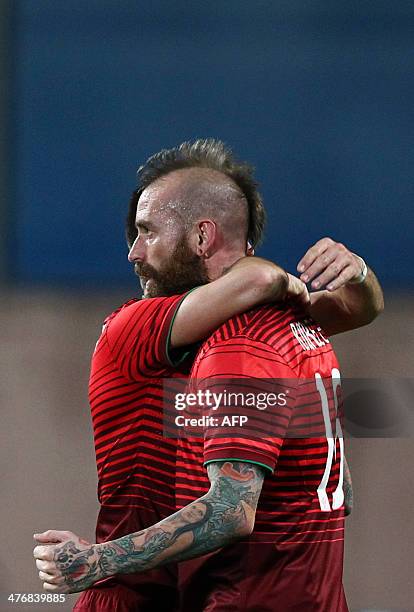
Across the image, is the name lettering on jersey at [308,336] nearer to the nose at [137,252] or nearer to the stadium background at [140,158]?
the nose at [137,252]

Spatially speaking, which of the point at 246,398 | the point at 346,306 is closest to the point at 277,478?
the point at 246,398

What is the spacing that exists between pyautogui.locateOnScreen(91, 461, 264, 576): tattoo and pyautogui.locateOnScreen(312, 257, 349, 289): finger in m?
0.32

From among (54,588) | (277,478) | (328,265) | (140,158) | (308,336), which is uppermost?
(140,158)

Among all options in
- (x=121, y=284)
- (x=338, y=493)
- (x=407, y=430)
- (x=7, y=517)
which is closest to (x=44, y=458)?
(x=7, y=517)

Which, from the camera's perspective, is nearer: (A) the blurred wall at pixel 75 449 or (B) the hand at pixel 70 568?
(B) the hand at pixel 70 568

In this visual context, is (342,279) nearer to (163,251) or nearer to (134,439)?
(163,251)

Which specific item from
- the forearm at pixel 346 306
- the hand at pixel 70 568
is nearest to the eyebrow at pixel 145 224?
the forearm at pixel 346 306

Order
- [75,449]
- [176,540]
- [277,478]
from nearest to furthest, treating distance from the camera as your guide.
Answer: [176,540]
[277,478]
[75,449]

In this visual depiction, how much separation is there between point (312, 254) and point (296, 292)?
6 cm

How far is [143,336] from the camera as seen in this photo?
126 centimetres

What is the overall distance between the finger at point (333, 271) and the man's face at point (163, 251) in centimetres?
18

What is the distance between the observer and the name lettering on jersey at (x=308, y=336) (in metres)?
1.22

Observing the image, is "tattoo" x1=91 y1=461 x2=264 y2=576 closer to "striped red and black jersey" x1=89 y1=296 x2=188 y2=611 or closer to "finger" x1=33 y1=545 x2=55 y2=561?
"finger" x1=33 y1=545 x2=55 y2=561

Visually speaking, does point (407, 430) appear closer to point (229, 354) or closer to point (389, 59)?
point (389, 59)
